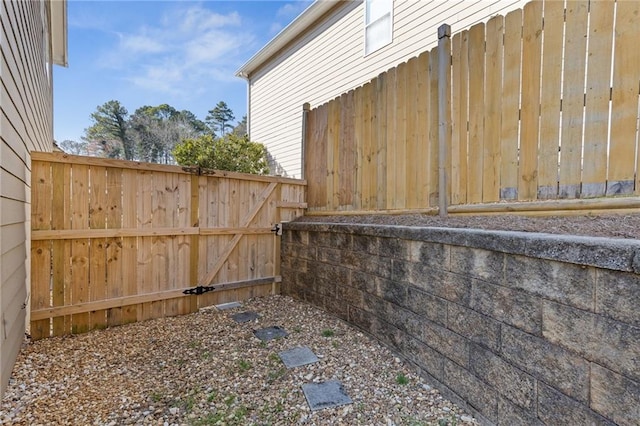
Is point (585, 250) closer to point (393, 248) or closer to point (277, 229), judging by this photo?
point (393, 248)

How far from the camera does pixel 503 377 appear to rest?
161 cm

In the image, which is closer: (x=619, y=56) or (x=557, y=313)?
(x=557, y=313)

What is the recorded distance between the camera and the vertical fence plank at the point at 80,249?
2902 millimetres

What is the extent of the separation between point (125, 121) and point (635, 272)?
23.9 meters

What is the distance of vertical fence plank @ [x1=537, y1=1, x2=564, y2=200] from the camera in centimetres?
178

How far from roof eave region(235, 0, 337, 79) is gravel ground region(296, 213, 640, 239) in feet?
18.8

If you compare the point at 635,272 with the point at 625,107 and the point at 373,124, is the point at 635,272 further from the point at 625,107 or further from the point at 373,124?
the point at 373,124

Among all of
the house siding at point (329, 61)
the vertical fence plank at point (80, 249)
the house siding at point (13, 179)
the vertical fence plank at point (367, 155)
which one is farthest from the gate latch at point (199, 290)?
the house siding at point (329, 61)

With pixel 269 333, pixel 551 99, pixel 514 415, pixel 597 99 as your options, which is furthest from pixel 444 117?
pixel 269 333

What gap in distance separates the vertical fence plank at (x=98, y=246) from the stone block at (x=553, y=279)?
11.5ft

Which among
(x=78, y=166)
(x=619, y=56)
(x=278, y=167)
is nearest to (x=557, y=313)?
(x=619, y=56)

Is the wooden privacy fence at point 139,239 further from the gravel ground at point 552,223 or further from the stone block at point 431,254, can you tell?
the stone block at point 431,254

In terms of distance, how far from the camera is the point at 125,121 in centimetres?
1962

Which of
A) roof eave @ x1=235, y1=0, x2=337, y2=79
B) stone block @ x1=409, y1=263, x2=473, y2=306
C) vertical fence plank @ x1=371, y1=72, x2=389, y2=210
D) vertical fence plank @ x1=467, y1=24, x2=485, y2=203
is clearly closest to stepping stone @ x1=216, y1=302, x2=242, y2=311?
vertical fence plank @ x1=371, y1=72, x2=389, y2=210
